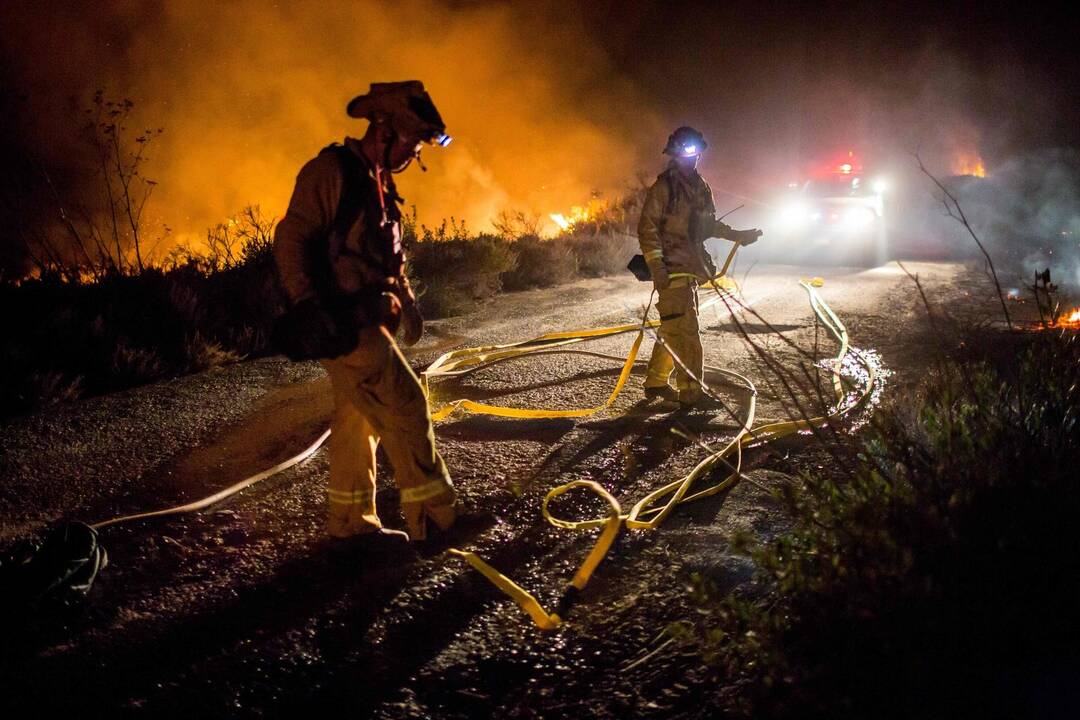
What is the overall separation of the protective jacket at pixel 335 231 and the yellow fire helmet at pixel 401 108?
0.17 meters

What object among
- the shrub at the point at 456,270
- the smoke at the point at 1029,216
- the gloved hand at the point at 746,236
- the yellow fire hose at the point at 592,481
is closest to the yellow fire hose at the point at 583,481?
the yellow fire hose at the point at 592,481

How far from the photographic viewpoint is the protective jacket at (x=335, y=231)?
110 inches

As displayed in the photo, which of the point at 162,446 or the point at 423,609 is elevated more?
the point at 162,446

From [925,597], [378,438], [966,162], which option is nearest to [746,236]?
[378,438]

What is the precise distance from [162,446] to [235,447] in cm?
44

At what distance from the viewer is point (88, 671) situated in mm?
2242

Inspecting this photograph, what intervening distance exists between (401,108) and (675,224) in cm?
275

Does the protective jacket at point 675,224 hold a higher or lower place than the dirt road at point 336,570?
higher

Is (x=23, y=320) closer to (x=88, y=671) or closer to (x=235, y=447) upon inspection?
(x=235, y=447)

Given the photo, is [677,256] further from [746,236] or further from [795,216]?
[795,216]

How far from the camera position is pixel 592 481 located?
135 inches

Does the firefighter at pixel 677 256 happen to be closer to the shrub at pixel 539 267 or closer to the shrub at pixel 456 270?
the shrub at pixel 456 270

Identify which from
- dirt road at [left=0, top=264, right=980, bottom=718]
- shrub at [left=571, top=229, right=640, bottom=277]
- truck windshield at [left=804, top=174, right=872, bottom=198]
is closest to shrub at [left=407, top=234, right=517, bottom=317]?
shrub at [left=571, top=229, right=640, bottom=277]

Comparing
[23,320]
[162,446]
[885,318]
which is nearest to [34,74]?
[23,320]
